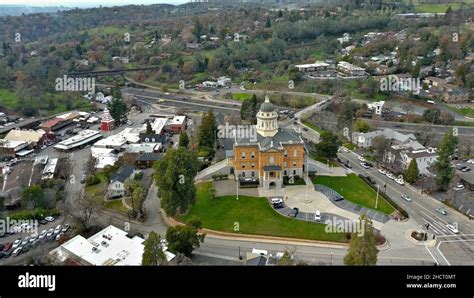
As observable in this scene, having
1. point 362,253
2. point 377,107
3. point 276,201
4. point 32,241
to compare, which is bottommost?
point 32,241

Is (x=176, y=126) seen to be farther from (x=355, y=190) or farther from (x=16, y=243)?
(x=16, y=243)

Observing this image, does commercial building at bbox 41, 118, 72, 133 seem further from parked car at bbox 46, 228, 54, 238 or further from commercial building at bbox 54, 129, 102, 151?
parked car at bbox 46, 228, 54, 238

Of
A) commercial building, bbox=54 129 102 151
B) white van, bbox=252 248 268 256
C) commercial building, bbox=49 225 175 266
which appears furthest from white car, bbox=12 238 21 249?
commercial building, bbox=54 129 102 151

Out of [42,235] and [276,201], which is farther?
[276,201]

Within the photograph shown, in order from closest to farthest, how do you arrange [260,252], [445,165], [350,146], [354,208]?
[260,252], [354,208], [445,165], [350,146]

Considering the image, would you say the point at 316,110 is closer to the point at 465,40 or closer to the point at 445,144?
the point at 445,144

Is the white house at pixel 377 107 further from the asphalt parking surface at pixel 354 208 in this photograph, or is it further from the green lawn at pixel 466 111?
the asphalt parking surface at pixel 354 208

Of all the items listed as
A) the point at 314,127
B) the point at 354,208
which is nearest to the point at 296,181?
the point at 354,208

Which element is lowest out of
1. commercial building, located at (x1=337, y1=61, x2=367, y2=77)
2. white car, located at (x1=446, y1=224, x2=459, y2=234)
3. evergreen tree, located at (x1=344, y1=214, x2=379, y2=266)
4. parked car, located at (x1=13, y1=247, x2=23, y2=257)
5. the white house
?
parked car, located at (x1=13, y1=247, x2=23, y2=257)
